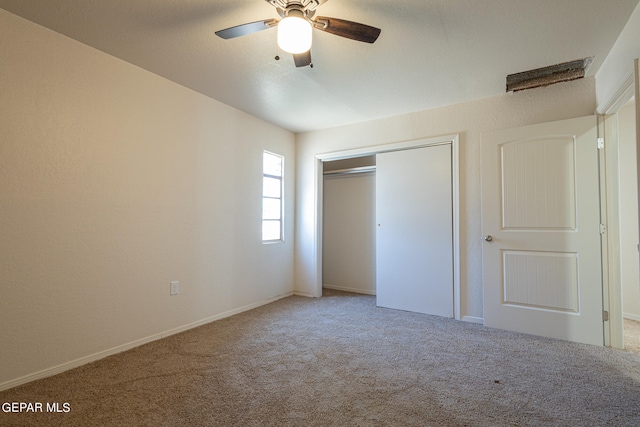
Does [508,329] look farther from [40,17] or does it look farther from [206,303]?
[40,17]

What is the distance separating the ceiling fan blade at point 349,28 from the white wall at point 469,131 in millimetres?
1562

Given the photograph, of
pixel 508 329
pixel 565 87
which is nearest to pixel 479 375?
pixel 508 329

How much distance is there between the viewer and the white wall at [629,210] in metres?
3.32

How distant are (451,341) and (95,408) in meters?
2.61

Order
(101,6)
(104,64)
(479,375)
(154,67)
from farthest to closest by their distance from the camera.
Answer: (154,67) < (104,64) < (479,375) < (101,6)

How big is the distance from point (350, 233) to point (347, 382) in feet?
9.59

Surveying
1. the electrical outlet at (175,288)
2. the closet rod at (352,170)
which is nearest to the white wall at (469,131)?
the closet rod at (352,170)

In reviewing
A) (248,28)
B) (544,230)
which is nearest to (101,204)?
(248,28)

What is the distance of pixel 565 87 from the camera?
9.18 ft

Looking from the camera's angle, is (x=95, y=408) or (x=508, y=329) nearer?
(x=95, y=408)

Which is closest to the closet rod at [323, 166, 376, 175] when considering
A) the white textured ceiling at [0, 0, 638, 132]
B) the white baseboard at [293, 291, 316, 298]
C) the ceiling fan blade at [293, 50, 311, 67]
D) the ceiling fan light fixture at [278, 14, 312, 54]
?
the white textured ceiling at [0, 0, 638, 132]

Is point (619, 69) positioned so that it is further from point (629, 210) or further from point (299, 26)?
point (299, 26)

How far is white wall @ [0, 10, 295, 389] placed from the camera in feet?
6.39

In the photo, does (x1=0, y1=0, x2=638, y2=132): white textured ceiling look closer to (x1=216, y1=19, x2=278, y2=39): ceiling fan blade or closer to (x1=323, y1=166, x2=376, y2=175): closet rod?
(x1=216, y1=19, x2=278, y2=39): ceiling fan blade
